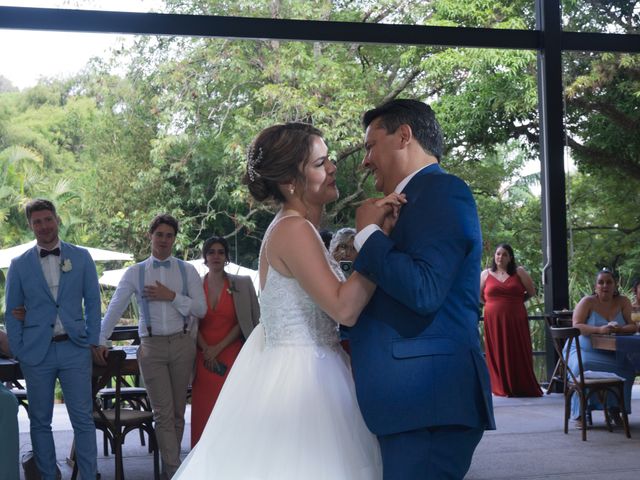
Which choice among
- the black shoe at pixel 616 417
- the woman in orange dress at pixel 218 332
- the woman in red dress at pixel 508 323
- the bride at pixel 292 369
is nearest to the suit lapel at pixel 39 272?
the woman in orange dress at pixel 218 332

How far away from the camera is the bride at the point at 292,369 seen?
2.45 meters

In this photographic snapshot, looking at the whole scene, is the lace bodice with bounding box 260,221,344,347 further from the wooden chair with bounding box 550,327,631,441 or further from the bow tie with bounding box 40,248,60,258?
the wooden chair with bounding box 550,327,631,441

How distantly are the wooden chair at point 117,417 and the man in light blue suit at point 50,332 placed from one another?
0.19m

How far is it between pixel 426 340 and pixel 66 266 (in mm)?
3847

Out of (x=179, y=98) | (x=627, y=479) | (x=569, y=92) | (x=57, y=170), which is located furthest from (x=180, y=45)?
(x=627, y=479)

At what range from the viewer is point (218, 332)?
257 inches

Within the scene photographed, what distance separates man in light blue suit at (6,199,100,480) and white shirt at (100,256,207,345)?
506mm

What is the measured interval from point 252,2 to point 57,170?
9.93 ft

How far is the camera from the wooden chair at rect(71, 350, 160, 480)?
5785mm

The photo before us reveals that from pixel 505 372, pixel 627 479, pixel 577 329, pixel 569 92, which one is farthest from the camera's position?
pixel 569 92

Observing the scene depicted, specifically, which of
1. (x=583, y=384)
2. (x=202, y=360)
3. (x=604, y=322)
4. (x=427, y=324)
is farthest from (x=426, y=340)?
(x=604, y=322)

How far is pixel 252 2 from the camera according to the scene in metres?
11.0

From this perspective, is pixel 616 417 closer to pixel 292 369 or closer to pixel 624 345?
pixel 624 345

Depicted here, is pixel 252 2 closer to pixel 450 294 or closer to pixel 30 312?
pixel 30 312
